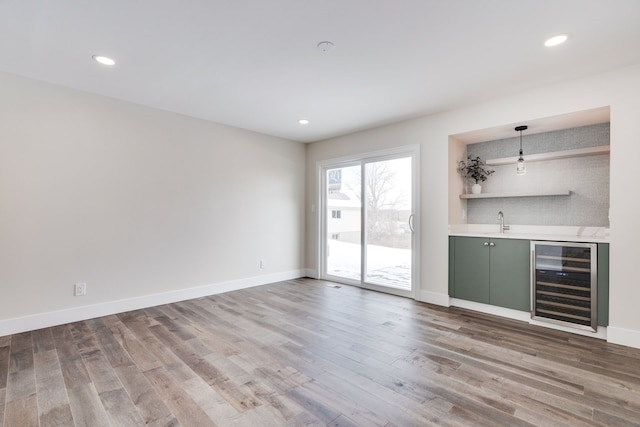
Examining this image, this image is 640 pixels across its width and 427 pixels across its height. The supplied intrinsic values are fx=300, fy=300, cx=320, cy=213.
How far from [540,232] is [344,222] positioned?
2703mm


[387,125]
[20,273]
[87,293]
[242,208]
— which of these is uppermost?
[387,125]

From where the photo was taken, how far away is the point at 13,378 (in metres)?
2.09

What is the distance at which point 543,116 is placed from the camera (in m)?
3.09

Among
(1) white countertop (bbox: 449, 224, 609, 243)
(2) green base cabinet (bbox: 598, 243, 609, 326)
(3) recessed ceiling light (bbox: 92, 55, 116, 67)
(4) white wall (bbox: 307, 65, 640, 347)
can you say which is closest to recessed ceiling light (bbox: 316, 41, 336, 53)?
(3) recessed ceiling light (bbox: 92, 55, 116, 67)

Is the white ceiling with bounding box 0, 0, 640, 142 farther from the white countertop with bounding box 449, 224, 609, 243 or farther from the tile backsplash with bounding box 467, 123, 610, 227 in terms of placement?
the white countertop with bounding box 449, 224, 609, 243

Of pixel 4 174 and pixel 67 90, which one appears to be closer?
pixel 4 174

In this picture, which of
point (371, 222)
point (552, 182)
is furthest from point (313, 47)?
point (552, 182)

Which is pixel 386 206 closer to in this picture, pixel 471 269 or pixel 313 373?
pixel 471 269

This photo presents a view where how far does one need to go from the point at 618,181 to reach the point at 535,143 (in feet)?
3.47

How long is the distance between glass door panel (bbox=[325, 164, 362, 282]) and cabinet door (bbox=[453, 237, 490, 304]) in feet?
5.04

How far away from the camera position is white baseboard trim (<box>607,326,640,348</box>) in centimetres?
260

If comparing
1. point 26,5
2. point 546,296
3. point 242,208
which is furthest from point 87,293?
point 546,296

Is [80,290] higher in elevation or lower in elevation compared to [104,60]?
lower

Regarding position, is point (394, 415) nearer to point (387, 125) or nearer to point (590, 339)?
point (590, 339)
